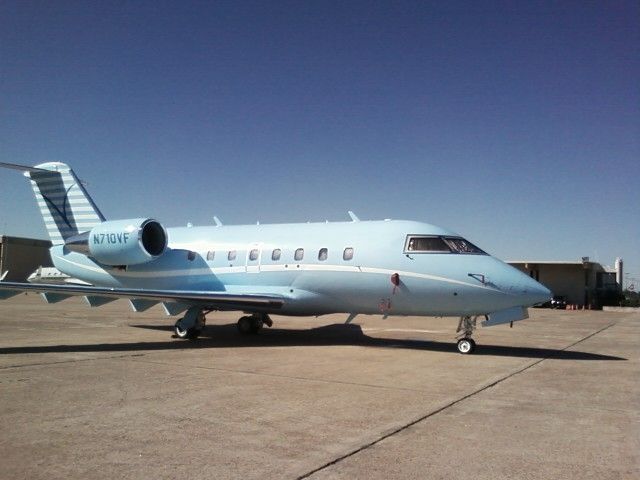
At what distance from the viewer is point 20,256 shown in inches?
2403

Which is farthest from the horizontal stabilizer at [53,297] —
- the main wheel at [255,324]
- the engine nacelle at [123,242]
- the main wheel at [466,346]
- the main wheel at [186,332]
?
the main wheel at [466,346]

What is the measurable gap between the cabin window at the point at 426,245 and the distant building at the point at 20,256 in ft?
182

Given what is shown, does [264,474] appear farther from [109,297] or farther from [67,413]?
[109,297]

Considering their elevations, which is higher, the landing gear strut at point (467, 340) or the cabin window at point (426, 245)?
the cabin window at point (426, 245)

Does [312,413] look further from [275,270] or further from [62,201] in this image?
[62,201]

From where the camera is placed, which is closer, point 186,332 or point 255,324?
point 186,332

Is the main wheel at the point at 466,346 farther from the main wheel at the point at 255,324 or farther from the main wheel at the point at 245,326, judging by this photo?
the main wheel at the point at 245,326

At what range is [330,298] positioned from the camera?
1434cm

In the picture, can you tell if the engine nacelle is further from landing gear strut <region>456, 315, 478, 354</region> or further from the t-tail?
landing gear strut <region>456, 315, 478, 354</region>

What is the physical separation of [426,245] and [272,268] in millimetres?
4449

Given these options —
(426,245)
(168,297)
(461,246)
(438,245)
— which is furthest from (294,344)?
(461,246)

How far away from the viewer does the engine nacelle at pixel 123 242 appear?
651 inches

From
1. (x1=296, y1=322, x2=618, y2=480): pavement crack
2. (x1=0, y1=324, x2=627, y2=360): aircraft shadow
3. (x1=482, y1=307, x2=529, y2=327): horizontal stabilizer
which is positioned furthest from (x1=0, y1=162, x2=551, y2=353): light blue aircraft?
(x1=296, y1=322, x2=618, y2=480): pavement crack

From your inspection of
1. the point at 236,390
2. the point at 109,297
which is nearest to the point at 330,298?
the point at 109,297
